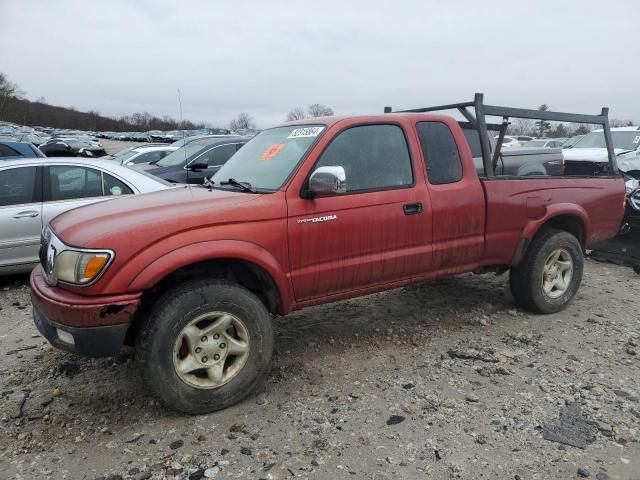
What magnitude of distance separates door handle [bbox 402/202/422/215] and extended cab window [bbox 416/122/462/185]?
10.7 inches

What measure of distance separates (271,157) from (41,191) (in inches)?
134

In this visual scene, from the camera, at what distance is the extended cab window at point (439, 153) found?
4.04 meters

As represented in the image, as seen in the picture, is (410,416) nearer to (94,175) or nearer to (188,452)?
(188,452)

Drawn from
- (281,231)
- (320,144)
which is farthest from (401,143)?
(281,231)

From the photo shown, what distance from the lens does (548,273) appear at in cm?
479

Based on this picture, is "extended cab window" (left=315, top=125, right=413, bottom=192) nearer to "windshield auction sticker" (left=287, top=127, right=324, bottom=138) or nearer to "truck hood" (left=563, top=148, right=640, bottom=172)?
"windshield auction sticker" (left=287, top=127, right=324, bottom=138)

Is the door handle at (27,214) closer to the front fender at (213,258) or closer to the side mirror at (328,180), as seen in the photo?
the front fender at (213,258)

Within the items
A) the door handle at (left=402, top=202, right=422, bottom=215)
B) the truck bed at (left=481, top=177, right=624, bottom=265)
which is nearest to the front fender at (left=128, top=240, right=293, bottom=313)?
the door handle at (left=402, top=202, right=422, bottom=215)

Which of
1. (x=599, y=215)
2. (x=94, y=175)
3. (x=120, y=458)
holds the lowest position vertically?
(x=120, y=458)

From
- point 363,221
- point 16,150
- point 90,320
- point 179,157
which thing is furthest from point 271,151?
point 16,150

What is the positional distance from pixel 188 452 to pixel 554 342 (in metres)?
3.01

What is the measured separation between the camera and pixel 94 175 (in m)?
5.95

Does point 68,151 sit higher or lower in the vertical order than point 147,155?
higher

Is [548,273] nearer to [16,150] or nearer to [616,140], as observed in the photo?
[616,140]
